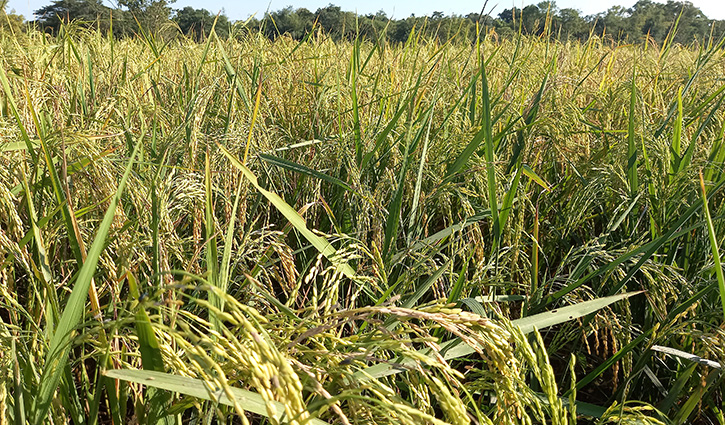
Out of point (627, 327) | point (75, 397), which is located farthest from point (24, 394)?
point (627, 327)

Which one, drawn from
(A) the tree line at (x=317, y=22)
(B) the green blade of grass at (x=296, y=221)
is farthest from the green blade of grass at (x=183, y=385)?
(A) the tree line at (x=317, y=22)

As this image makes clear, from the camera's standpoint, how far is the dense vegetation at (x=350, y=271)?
62 centimetres

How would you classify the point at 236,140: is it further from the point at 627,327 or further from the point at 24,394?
the point at 627,327

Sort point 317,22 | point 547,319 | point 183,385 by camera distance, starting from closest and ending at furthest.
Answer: point 183,385 → point 547,319 → point 317,22

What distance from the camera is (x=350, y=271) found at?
988 mm

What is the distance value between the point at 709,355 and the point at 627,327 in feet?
0.58

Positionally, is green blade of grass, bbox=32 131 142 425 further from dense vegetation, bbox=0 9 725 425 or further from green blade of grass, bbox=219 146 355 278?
green blade of grass, bbox=219 146 355 278

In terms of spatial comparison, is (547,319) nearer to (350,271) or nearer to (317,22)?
(350,271)

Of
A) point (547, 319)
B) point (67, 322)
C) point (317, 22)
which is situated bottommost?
point (547, 319)

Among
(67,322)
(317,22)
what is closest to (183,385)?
(67,322)

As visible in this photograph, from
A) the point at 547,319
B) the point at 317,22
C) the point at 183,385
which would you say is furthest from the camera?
the point at 317,22

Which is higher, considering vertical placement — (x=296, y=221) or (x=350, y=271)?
(x=296, y=221)

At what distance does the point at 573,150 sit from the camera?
1.67m

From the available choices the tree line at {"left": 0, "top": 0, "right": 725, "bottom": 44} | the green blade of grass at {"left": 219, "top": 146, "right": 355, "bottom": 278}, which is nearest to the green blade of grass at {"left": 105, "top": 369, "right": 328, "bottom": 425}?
the green blade of grass at {"left": 219, "top": 146, "right": 355, "bottom": 278}
